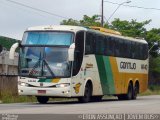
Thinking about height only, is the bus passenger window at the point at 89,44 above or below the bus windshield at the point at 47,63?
above

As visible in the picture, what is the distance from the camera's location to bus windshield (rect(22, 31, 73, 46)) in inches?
1085

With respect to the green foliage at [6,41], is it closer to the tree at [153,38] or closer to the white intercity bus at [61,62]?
the white intercity bus at [61,62]

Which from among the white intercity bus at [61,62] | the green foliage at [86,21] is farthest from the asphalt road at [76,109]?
the green foliage at [86,21]

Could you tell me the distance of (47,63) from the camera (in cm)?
2725

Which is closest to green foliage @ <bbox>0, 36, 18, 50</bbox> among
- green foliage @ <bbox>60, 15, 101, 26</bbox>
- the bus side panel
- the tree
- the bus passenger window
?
the bus side panel

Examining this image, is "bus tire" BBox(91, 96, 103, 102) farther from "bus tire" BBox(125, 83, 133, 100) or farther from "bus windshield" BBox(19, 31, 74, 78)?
"bus windshield" BBox(19, 31, 74, 78)

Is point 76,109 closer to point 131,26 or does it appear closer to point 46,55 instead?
point 46,55

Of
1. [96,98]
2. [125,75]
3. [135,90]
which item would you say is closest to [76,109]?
[96,98]

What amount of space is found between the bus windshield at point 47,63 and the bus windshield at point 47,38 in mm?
330

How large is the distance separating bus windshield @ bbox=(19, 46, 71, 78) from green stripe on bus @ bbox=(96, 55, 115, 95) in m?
3.63

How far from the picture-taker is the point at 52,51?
89.8 feet

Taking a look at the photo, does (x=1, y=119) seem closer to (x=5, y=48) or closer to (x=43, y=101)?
(x=43, y=101)

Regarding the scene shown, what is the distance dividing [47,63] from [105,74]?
5661mm

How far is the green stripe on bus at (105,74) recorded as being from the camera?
3106cm
